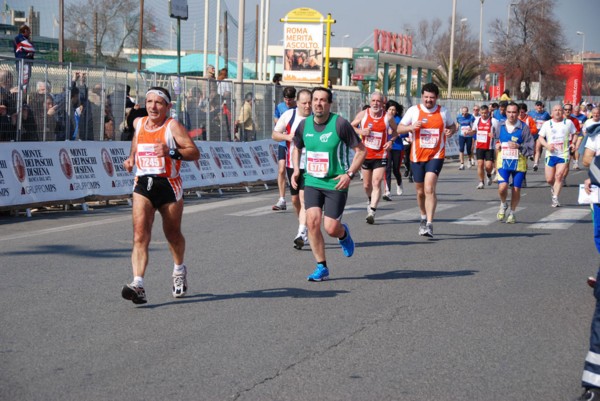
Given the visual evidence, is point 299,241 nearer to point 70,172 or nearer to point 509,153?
point 509,153

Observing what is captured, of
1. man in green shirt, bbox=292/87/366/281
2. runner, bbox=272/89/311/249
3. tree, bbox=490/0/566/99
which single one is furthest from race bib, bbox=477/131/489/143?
tree, bbox=490/0/566/99

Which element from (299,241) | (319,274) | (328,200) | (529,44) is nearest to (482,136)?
(299,241)

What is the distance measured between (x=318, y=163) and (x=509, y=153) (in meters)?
6.34

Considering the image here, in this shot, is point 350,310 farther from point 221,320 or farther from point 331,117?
point 331,117

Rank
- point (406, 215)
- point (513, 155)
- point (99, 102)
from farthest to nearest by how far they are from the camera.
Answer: point (99, 102) → point (406, 215) → point (513, 155)

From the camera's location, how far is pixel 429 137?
13578 mm

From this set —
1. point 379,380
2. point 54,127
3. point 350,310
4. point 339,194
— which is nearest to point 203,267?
point 339,194

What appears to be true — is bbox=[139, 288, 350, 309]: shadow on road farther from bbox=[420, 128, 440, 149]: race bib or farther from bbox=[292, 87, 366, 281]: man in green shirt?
bbox=[420, 128, 440, 149]: race bib

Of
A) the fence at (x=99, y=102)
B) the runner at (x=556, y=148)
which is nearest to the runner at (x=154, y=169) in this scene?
the fence at (x=99, y=102)

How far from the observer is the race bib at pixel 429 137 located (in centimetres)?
1357

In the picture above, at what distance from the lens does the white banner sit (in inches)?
568

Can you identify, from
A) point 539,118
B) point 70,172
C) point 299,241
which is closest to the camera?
point 299,241

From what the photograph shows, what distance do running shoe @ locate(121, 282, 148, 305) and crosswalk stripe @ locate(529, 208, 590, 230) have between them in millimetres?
8554

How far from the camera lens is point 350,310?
8.20 meters
